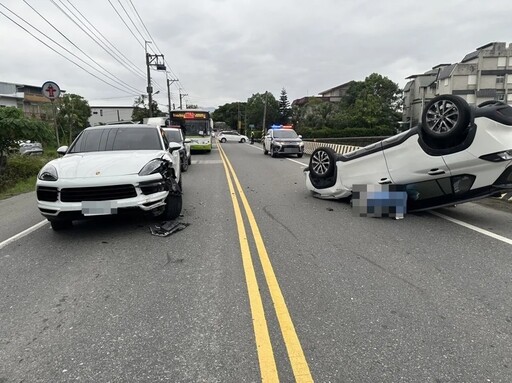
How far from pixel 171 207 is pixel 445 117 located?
4.59 metres

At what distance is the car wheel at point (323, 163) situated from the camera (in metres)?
8.06

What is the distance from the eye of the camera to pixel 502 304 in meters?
3.41

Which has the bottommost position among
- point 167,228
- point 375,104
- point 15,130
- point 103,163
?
point 167,228

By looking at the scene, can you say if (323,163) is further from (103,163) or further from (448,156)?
(103,163)

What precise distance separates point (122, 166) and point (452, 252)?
15.6ft

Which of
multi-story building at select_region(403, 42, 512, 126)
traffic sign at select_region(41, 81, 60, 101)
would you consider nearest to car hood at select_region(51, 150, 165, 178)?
traffic sign at select_region(41, 81, 60, 101)

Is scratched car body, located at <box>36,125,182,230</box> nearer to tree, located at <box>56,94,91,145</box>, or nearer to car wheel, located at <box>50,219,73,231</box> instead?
car wheel, located at <box>50,219,73,231</box>

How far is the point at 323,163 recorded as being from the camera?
8281 mm

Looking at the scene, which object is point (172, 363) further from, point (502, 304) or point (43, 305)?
point (502, 304)

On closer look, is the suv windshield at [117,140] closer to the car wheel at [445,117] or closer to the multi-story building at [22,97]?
the car wheel at [445,117]

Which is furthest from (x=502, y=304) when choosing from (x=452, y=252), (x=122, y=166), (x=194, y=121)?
(x=194, y=121)

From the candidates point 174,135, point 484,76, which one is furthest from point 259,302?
point 484,76

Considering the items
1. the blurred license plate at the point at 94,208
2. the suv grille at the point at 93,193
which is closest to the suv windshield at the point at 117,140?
the suv grille at the point at 93,193

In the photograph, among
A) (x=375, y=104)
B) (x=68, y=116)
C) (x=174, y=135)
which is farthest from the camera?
(x=375, y=104)
